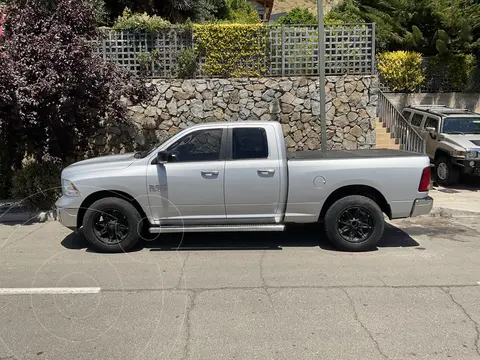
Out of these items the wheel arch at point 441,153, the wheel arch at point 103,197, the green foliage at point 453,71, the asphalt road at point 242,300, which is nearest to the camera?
the asphalt road at point 242,300

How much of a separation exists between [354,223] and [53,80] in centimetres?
544

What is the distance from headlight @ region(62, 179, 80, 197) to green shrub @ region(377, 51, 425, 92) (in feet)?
42.5

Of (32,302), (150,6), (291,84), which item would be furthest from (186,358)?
(150,6)

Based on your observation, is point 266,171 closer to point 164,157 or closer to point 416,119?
point 164,157

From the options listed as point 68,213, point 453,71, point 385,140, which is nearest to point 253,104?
point 385,140

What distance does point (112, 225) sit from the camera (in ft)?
21.1

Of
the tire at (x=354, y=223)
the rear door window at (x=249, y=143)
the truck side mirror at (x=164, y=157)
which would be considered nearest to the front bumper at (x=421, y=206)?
the tire at (x=354, y=223)

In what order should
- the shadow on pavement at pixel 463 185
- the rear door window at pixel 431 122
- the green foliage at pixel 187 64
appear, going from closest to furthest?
the green foliage at pixel 187 64 → the shadow on pavement at pixel 463 185 → the rear door window at pixel 431 122

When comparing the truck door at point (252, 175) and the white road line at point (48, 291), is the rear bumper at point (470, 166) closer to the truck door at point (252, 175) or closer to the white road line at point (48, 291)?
the truck door at point (252, 175)

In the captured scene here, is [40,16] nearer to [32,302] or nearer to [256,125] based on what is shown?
[256,125]

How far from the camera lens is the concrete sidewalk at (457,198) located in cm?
924

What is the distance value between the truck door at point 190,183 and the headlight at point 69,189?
101 centimetres

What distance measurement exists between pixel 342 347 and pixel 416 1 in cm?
1706

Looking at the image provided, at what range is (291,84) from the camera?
11555 mm
